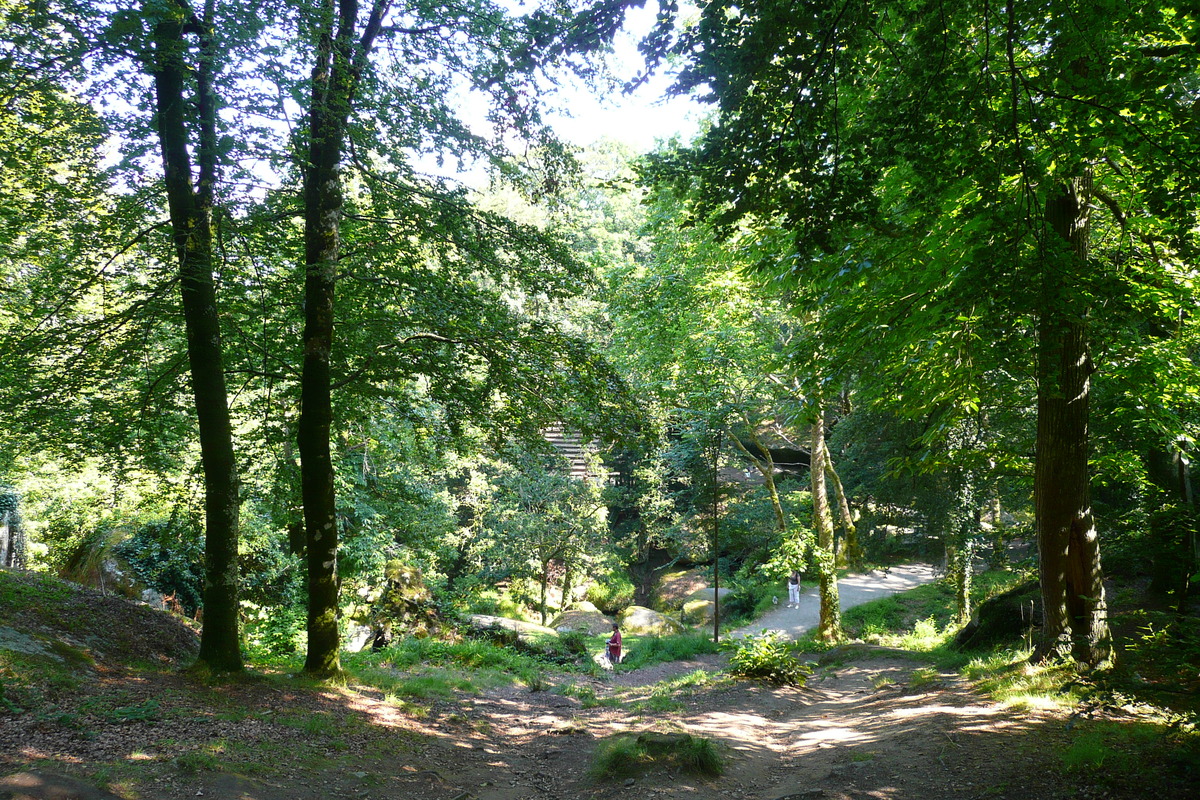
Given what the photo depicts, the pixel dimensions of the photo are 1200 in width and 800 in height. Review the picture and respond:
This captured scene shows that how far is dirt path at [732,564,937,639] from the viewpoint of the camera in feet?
64.4

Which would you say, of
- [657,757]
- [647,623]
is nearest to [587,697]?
[657,757]

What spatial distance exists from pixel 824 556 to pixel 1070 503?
28.6ft

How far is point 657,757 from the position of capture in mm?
6113

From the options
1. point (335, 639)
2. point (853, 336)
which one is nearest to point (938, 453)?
point (853, 336)

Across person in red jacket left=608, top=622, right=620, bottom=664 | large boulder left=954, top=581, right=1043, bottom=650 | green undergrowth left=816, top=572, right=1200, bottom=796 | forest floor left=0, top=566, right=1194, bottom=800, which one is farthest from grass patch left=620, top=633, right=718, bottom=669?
green undergrowth left=816, top=572, right=1200, bottom=796

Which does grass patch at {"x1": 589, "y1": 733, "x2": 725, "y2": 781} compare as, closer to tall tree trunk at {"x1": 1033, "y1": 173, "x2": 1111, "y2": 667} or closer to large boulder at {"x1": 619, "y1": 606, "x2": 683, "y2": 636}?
tall tree trunk at {"x1": 1033, "y1": 173, "x2": 1111, "y2": 667}

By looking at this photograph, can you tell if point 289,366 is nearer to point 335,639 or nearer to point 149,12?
point 335,639

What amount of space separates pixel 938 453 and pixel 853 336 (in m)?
2.46

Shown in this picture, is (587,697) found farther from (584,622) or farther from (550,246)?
(584,622)

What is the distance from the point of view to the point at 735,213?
4418 millimetres

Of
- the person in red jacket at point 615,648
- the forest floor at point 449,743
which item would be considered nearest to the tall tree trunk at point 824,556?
the person in red jacket at point 615,648

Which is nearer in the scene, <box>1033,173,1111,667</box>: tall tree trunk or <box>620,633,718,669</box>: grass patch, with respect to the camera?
<box>1033,173,1111,667</box>: tall tree trunk

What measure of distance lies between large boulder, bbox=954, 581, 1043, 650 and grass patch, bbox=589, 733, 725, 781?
6429mm

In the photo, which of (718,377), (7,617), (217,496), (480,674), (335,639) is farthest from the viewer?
(718,377)
